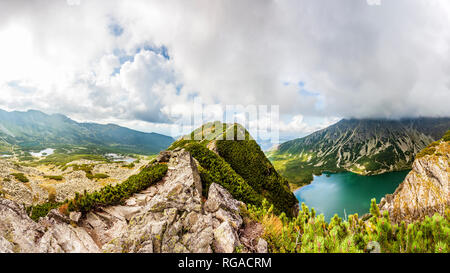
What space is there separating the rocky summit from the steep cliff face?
6124 centimetres

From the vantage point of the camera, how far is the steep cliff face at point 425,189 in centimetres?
4866

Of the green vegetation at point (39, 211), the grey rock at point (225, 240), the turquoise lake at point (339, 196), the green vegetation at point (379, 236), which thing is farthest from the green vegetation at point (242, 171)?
the turquoise lake at point (339, 196)

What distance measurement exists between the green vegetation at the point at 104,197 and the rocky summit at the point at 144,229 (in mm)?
401

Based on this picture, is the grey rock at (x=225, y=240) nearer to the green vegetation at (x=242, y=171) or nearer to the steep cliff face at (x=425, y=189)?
the green vegetation at (x=242, y=171)

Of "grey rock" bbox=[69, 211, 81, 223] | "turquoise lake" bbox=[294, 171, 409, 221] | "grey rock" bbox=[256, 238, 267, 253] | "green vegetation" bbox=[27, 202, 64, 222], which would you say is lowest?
"turquoise lake" bbox=[294, 171, 409, 221]

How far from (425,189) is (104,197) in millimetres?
80791

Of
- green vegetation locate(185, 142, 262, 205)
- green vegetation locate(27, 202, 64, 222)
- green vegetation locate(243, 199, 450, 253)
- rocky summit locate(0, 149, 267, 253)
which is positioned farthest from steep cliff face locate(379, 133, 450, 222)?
green vegetation locate(27, 202, 64, 222)

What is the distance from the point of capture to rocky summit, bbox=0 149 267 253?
20.3 ft

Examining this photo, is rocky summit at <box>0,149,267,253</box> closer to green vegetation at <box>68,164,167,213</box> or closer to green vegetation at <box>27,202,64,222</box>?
green vegetation at <box>68,164,167,213</box>

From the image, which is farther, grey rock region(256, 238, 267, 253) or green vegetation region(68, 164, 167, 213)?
green vegetation region(68, 164, 167, 213)
